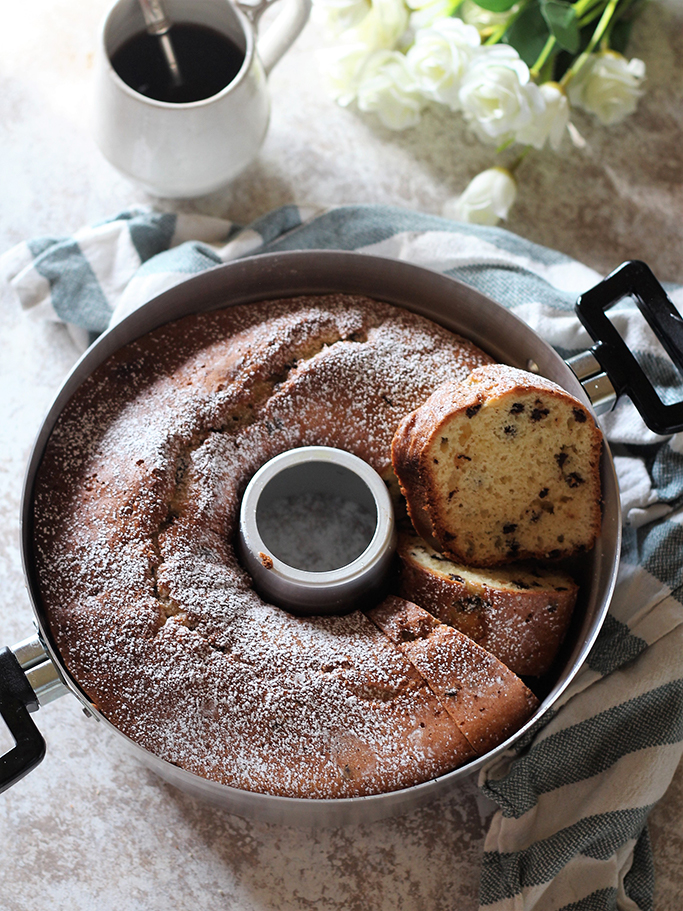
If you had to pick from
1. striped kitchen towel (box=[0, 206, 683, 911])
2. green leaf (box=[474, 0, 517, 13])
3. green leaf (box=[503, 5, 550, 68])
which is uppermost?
green leaf (box=[474, 0, 517, 13])

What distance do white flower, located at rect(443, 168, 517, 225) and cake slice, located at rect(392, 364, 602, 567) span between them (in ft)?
1.81

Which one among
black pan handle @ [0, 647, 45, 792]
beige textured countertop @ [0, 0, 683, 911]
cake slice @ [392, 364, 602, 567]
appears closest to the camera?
black pan handle @ [0, 647, 45, 792]

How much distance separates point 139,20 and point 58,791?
1196 mm

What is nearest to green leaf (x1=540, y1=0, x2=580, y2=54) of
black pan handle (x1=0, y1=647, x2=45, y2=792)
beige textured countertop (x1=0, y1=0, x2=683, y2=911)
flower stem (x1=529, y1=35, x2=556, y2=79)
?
flower stem (x1=529, y1=35, x2=556, y2=79)

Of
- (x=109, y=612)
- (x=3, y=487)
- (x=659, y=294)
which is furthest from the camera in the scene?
(x=3, y=487)

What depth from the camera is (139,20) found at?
55.6 inches

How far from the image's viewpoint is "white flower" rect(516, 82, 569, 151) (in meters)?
1.52

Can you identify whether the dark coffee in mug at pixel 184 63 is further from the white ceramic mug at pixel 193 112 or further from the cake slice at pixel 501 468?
the cake slice at pixel 501 468

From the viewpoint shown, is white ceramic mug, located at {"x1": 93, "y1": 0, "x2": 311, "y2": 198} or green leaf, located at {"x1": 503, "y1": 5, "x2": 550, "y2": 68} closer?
white ceramic mug, located at {"x1": 93, "y1": 0, "x2": 311, "y2": 198}

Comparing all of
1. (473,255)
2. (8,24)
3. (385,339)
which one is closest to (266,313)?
(385,339)

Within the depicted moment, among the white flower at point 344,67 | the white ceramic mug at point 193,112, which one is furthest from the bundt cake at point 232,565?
the white flower at point 344,67

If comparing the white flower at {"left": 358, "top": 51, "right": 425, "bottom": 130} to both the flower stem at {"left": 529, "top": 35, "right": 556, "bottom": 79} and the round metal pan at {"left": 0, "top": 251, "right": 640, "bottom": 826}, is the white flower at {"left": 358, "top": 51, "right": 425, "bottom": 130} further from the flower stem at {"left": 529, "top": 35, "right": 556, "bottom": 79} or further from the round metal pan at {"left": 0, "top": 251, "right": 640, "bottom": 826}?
the round metal pan at {"left": 0, "top": 251, "right": 640, "bottom": 826}

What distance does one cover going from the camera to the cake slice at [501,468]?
1.09m

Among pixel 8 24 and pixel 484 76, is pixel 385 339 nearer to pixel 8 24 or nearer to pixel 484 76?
pixel 484 76
